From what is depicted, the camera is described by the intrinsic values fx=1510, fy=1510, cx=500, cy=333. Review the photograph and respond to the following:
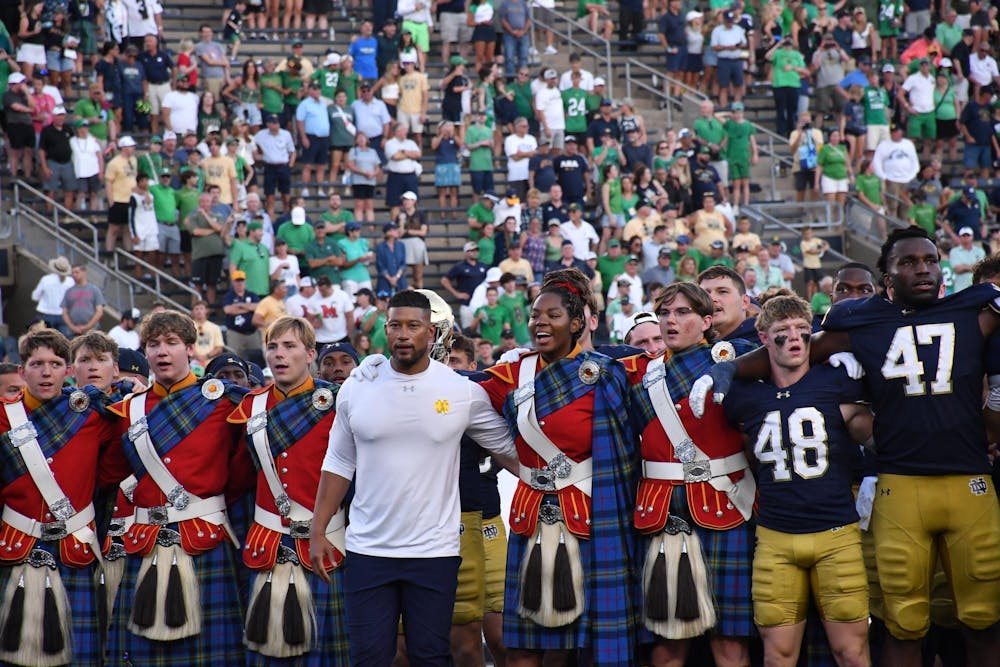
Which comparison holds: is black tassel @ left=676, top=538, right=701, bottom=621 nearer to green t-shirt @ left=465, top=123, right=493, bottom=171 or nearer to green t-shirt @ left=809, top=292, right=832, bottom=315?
green t-shirt @ left=809, top=292, right=832, bottom=315

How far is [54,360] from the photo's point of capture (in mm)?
6973

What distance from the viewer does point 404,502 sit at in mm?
5977

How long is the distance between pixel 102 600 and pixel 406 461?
78.3 inches

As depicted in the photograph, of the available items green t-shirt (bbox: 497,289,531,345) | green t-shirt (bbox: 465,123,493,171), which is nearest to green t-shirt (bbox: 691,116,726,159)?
green t-shirt (bbox: 465,123,493,171)

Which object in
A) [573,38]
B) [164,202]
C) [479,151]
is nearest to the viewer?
[164,202]

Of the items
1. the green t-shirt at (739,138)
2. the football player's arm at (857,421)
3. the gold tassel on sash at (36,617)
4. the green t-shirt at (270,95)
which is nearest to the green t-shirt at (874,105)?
the green t-shirt at (739,138)

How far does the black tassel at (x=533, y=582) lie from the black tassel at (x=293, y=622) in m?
1.07

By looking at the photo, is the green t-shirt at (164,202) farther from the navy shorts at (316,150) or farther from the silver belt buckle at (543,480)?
the silver belt buckle at (543,480)

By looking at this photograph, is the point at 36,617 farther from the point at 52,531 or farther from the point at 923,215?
the point at 923,215

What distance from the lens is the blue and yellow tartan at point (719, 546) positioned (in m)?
6.16

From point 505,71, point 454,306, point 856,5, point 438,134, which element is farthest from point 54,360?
point 856,5

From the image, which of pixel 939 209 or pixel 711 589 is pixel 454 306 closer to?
pixel 939 209

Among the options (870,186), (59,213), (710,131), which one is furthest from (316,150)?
(870,186)

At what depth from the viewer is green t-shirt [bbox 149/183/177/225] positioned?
1611 centimetres
